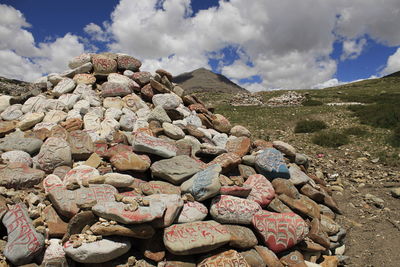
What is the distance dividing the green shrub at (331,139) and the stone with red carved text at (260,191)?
29.2 feet

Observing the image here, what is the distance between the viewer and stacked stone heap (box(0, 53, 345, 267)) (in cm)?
376

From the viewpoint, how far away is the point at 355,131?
14250 mm

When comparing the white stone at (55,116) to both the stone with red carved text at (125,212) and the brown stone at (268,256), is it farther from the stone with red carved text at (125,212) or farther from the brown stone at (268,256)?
the brown stone at (268,256)

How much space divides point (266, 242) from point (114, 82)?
21.6ft

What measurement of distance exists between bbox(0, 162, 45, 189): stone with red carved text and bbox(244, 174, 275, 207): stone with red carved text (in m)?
3.97

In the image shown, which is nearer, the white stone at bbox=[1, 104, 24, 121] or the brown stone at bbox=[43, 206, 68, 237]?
the brown stone at bbox=[43, 206, 68, 237]

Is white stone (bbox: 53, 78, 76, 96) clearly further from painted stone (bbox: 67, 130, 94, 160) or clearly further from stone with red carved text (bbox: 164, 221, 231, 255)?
stone with red carved text (bbox: 164, 221, 231, 255)

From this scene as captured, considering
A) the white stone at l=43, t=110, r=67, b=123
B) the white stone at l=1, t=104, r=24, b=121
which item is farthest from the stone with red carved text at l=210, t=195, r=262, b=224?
the white stone at l=1, t=104, r=24, b=121

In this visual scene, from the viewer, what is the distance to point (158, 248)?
3938 millimetres

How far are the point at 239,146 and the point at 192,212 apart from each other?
9.31 ft

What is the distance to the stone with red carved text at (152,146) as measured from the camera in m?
5.42

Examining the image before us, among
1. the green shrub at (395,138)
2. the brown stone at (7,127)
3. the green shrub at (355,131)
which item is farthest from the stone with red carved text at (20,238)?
the green shrub at (355,131)

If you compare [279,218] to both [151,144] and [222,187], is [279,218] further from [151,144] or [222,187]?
[151,144]

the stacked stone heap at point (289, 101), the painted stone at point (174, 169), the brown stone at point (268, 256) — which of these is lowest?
the brown stone at point (268, 256)
